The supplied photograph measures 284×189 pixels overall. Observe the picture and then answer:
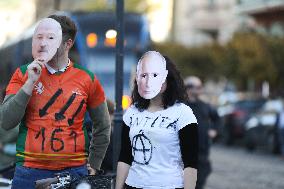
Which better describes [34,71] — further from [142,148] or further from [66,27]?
[142,148]

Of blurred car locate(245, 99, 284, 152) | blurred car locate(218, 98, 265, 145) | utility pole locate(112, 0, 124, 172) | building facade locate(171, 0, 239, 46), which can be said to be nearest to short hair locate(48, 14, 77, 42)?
utility pole locate(112, 0, 124, 172)

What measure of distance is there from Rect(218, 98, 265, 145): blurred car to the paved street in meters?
0.81

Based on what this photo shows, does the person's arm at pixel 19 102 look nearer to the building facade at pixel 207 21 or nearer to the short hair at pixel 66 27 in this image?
the short hair at pixel 66 27

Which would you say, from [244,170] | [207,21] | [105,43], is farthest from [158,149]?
[207,21]

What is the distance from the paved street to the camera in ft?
52.5

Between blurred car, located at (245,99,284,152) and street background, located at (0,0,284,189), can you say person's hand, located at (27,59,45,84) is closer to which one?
street background, located at (0,0,284,189)

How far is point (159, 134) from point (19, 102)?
2.57ft

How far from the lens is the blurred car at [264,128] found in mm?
24375

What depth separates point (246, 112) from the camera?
1106 inches

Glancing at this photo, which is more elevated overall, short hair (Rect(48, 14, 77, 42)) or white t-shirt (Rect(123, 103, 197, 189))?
short hair (Rect(48, 14, 77, 42))

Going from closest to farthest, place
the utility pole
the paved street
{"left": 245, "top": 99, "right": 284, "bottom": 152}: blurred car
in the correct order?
the utility pole → the paved street → {"left": 245, "top": 99, "right": 284, "bottom": 152}: blurred car

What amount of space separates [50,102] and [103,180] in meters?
0.63

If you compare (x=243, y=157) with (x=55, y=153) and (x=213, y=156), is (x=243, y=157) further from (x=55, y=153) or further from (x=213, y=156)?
(x=55, y=153)

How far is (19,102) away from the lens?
15.6 ft
